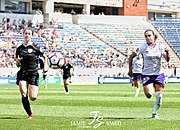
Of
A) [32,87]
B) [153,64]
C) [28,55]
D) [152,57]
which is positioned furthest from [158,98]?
[28,55]

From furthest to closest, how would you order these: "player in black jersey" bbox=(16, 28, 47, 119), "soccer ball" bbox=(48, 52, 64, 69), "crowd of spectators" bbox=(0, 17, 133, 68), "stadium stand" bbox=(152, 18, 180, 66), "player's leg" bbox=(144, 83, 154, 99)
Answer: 1. "stadium stand" bbox=(152, 18, 180, 66)
2. "crowd of spectators" bbox=(0, 17, 133, 68)
3. "soccer ball" bbox=(48, 52, 64, 69)
4. "player's leg" bbox=(144, 83, 154, 99)
5. "player in black jersey" bbox=(16, 28, 47, 119)

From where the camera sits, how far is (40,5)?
65812 millimetres

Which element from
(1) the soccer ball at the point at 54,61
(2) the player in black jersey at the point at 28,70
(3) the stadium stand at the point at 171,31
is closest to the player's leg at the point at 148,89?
(2) the player in black jersey at the point at 28,70

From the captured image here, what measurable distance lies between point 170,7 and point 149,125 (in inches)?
2743

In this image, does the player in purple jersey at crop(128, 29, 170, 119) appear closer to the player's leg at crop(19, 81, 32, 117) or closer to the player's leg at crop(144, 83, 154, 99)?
the player's leg at crop(144, 83, 154, 99)

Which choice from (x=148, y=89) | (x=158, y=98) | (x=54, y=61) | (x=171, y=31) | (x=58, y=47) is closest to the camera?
(x=158, y=98)

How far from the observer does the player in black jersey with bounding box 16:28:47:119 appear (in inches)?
573

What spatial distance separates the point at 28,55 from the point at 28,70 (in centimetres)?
37

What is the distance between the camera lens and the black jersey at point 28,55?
1466 centimetres

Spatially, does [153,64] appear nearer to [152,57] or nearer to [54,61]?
[152,57]

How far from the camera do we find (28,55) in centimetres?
1466

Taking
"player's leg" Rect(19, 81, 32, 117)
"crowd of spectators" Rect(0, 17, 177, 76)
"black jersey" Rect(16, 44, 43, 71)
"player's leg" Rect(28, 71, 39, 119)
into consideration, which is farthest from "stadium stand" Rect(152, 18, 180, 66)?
"player's leg" Rect(19, 81, 32, 117)

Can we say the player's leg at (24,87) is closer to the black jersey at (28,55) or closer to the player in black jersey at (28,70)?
the player in black jersey at (28,70)

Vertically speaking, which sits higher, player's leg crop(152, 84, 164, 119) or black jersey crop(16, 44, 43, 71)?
black jersey crop(16, 44, 43, 71)
